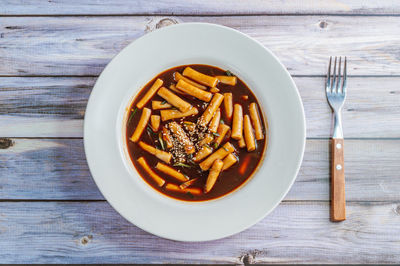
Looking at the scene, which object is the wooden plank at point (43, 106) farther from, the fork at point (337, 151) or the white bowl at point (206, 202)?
the fork at point (337, 151)

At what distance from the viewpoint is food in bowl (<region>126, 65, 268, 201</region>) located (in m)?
1.82

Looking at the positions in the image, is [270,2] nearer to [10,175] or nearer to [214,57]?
[214,57]

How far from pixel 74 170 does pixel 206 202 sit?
0.80 meters

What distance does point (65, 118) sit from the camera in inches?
77.9

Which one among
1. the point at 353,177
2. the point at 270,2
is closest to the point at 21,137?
the point at 270,2

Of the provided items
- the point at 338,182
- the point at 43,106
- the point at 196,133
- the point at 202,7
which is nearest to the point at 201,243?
the point at 196,133

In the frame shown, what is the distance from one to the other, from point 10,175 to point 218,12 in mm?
1563

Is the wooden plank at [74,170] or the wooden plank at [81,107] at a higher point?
the wooden plank at [81,107]

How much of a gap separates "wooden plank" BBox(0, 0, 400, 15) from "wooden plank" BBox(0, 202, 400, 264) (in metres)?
1.14

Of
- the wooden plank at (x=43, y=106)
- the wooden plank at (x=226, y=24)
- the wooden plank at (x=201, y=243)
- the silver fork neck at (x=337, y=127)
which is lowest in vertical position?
the wooden plank at (x=201, y=243)

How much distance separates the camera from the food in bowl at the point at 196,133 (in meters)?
1.82

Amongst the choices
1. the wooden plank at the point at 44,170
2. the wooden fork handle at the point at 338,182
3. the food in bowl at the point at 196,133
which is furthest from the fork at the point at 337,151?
the wooden plank at the point at 44,170

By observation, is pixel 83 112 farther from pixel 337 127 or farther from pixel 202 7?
pixel 337 127

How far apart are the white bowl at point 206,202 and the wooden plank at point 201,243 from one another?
254 mm
